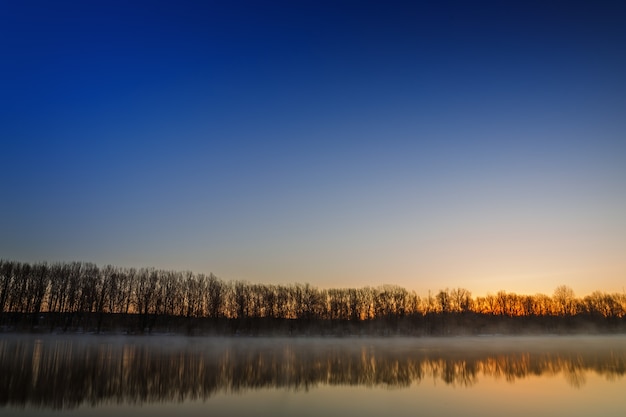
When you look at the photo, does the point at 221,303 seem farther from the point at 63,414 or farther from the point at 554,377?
the point at 63,414

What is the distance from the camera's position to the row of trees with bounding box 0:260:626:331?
7562cm

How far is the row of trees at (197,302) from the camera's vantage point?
2977 inches

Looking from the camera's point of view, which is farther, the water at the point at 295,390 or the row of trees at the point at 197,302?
the row of trees at the point at 197,302

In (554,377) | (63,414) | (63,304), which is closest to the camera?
(63,414)

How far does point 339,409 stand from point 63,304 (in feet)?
255

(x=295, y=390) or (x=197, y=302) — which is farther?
(x=197, y=302)

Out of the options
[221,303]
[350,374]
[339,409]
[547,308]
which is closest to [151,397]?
[339,409]

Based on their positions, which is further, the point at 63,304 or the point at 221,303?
the point at 221,303

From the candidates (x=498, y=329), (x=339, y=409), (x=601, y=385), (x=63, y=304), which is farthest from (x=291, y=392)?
(x=498, y=329)

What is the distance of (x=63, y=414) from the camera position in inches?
501

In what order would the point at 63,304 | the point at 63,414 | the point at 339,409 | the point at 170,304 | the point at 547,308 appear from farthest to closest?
the point at 547,308 → the point at 170,304 → the point at 63,304 → the point at 339,409 → the point at 63,414

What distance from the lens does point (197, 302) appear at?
9288 centimetres

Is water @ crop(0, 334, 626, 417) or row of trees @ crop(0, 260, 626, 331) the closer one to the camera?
water @ crop(0, 334, 626, 417)

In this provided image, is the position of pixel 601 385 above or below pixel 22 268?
below
